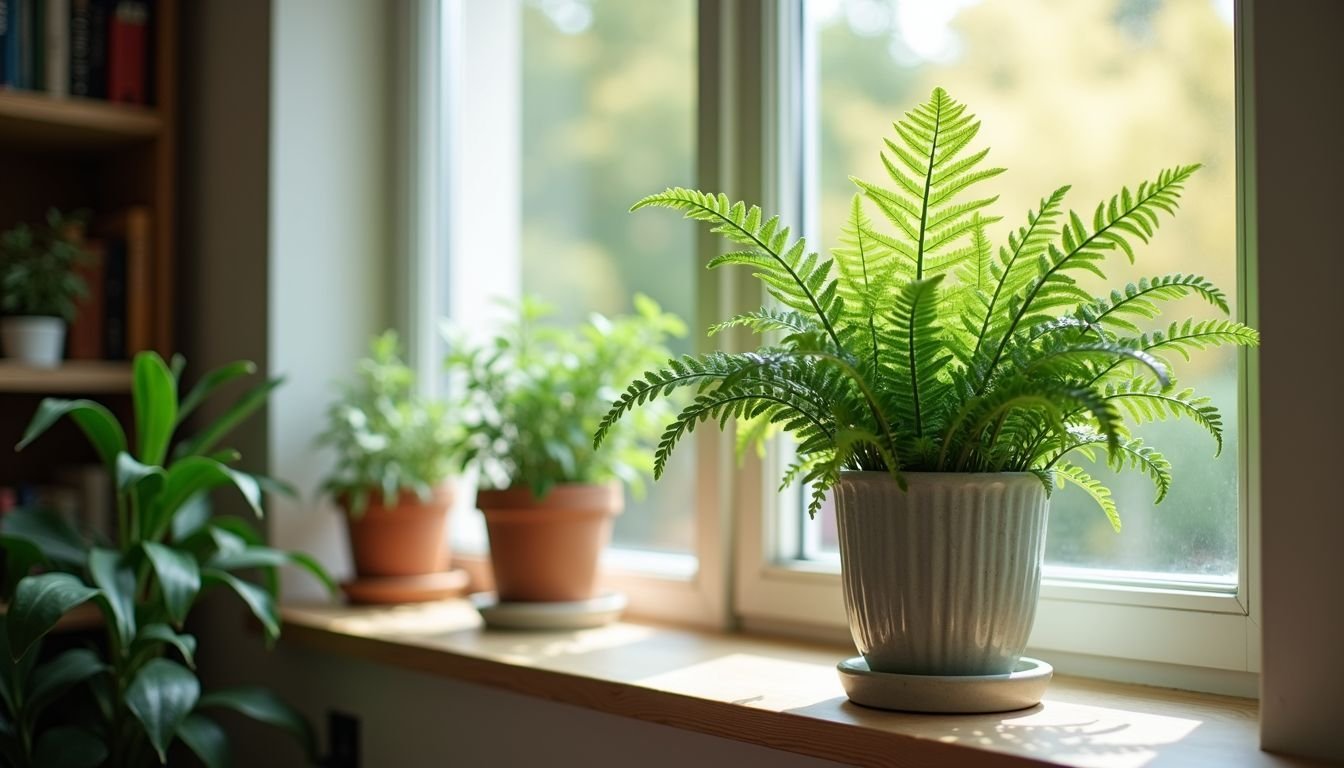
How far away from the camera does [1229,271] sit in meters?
1.21

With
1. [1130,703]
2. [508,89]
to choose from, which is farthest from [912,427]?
[508,89]

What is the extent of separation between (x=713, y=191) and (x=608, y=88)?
1.34ft

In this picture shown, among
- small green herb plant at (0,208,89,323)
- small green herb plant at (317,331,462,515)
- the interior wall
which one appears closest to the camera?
the interior wall

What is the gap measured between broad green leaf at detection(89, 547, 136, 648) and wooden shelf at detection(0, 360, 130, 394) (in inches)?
17.8

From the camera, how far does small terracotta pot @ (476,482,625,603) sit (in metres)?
1.64

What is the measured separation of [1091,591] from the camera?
1263mm

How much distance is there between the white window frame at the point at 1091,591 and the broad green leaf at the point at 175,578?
2.29ft

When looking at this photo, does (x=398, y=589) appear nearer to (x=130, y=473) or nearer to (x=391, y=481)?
(x=391, y=481)

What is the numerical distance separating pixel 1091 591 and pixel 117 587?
1.17 metres

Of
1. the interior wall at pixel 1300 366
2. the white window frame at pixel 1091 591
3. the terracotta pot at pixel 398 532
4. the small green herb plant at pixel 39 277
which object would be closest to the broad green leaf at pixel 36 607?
the terracotta pot at pixel 398 532

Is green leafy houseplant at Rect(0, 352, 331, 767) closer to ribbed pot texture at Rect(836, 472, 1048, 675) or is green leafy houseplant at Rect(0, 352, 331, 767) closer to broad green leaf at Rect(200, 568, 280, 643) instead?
A: broad green leaf at Rect(200, 568, 280, 643)

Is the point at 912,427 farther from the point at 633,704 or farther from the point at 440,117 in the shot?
the point at 440,117

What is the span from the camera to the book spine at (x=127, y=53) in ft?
6.73

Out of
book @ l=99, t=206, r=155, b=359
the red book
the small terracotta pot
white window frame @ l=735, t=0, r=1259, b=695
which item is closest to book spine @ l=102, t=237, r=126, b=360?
book @ l=99, t=206, r=155, b=359
